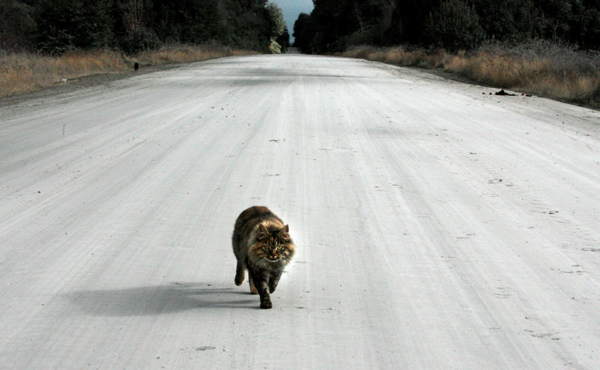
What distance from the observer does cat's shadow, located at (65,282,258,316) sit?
459 cm

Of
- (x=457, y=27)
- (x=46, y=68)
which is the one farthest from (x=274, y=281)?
(x=457, y=27)

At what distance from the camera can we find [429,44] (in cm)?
4362

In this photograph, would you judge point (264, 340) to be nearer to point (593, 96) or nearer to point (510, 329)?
point (510, 329)

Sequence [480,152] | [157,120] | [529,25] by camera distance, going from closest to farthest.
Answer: [480,152] < [157,120] < [529,25]

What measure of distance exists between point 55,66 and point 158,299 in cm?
2369

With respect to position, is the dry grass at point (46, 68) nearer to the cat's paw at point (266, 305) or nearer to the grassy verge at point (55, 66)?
the grassy verge at point (55, 66)

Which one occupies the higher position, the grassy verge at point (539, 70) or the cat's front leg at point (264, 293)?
the cat's front leg at point (264, 293)

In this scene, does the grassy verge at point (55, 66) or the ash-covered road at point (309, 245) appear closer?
the ash-covered road at point (309, 245)

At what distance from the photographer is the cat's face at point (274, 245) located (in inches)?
168

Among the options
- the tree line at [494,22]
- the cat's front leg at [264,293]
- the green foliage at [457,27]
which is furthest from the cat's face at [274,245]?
the green foliage at [457,27]

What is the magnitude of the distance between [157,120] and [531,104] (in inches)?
337

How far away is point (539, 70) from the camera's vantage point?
23781mm

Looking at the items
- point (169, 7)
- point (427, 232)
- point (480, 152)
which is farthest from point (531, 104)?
point (169, 7)

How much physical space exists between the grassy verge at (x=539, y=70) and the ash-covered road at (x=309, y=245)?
7606 mm
